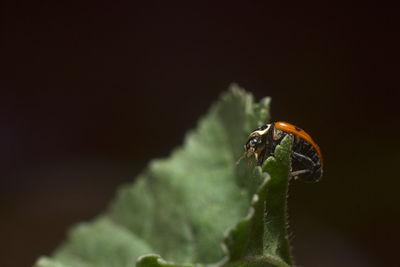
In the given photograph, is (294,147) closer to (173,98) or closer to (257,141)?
(257,141)

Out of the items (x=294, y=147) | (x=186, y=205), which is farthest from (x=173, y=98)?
(x=294, y=147)

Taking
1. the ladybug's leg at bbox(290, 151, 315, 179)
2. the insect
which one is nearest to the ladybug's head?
the insect

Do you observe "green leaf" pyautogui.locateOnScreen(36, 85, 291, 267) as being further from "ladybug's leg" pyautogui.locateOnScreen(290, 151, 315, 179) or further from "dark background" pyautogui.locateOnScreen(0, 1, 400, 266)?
"dark background" pyautogui.locateOnScreen(0, 1, 400, 266)

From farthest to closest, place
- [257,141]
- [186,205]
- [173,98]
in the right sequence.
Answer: [173,98] → [186,205] → [257,141]

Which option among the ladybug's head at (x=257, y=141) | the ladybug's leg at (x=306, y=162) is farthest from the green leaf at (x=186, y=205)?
the ladybug's leg at (x=306, y=162)

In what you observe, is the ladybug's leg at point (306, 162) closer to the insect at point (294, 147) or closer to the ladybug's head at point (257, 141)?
the insect at point (294, 147)

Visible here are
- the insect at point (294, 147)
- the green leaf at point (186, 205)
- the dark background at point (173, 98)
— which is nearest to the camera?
the insect at point (294, 147)

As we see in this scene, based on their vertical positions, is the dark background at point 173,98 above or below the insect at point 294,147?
above

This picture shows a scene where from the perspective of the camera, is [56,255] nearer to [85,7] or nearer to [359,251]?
[359,251]
